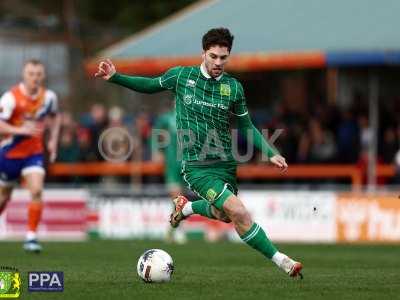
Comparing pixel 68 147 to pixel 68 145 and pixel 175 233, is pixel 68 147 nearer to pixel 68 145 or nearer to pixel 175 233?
pixel 68 145

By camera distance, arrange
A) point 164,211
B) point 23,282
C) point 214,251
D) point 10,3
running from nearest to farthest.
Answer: point 23,282 < point 214,251 < point 164,211 < point 10,3

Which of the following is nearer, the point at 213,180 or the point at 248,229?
the point at 248,229

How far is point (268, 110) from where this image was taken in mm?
29328

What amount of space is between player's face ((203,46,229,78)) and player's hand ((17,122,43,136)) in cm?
535

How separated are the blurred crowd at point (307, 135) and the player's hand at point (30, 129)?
7.92 metres

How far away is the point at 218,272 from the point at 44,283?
2833 millimetres

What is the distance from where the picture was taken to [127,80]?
12102 millimetres

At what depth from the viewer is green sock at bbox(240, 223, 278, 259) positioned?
1177 cm

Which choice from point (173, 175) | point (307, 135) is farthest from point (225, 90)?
point (307, 135)

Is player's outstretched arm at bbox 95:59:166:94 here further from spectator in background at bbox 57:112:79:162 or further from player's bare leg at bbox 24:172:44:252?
spectator in background at bbox 57:112:79:162

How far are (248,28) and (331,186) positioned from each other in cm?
386

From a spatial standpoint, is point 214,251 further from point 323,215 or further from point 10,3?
point 10,3

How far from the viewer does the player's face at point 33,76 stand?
1725 cm

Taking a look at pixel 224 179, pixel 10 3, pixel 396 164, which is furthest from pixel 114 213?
pixel 10 3
